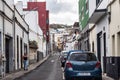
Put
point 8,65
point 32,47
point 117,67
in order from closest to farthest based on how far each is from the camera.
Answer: point 117,67 → point 8,65 → point 32,47

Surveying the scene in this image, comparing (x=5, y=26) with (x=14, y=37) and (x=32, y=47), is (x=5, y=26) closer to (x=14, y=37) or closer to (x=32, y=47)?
(x=14, y=37)

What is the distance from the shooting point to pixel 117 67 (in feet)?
77.4

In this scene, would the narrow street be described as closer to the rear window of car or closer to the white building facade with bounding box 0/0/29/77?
the white building facade with bounding box 0/0/29/77

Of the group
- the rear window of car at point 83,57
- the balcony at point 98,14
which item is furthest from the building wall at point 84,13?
the rear window of car at point 83,57

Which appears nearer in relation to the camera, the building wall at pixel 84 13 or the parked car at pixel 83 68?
the parked car at pixel 83 68

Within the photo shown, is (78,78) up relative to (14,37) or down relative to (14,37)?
down

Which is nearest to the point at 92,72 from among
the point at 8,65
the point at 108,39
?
the point at 108,39

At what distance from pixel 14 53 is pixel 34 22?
44.7m

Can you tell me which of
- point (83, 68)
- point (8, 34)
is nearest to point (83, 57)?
Answer: point (83, 68)

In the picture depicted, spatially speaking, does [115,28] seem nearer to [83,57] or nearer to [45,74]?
[83,57]

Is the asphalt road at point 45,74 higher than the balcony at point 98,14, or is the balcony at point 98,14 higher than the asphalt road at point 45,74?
the balcony at point 98,14

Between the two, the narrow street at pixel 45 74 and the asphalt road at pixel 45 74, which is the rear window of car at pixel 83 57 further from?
the asphalt road at pixel 45 74

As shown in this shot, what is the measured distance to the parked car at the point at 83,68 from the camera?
21.9m

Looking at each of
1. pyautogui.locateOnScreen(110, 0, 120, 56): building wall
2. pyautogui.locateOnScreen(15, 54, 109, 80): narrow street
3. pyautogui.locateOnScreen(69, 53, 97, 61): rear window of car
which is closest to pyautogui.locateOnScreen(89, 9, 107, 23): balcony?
pyautogui.locateOnScreen(110, 0, 120, 56): building wall
